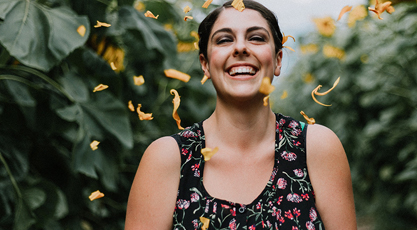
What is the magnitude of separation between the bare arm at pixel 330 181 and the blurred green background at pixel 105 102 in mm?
809

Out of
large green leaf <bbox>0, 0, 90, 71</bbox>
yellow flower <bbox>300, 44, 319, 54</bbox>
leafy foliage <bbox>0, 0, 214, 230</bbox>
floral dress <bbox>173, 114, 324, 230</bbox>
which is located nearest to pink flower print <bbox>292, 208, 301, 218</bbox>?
floral dress <bbox>173, 114, 324, 230</bbox>

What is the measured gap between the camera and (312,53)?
501cm

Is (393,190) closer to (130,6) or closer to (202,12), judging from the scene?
(202,12)

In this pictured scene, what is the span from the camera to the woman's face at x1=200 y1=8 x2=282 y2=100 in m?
1.16

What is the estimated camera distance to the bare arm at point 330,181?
1.17m

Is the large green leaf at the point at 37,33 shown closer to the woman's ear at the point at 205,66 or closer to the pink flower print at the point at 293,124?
the woman's ear at the point at 205,66

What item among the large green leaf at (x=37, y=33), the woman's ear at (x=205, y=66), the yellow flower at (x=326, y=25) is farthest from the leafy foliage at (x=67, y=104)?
the yellow flower at (x=326, y=25)

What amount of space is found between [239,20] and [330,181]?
0.51 metres

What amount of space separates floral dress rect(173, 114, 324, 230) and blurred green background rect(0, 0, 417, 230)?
57cm

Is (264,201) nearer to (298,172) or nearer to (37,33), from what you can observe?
(298,172)

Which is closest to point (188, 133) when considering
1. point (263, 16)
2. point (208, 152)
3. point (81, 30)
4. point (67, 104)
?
point (208, 152)

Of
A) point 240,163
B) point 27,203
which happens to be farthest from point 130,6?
point 240,163

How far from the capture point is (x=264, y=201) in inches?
45.7

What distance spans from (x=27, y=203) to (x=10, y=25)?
65 centimetres
